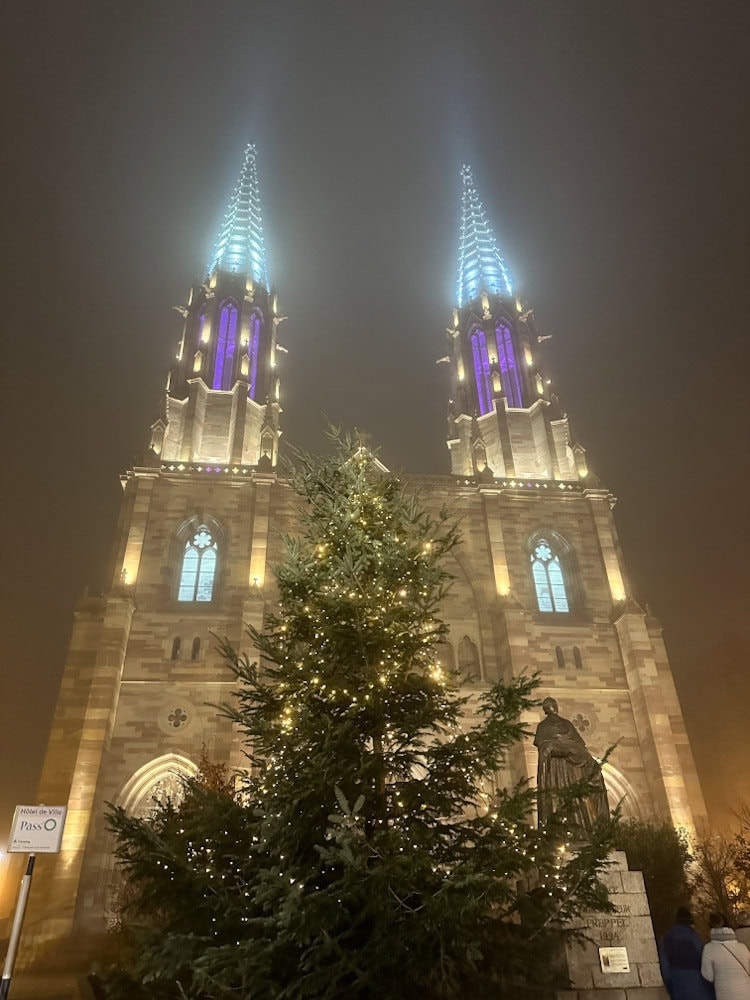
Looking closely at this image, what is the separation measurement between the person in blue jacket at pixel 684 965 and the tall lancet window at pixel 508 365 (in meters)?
28.2

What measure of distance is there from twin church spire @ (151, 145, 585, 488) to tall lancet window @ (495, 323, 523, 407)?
0.05 m

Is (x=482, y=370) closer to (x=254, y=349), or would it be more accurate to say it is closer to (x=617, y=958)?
(x=254, y=349)

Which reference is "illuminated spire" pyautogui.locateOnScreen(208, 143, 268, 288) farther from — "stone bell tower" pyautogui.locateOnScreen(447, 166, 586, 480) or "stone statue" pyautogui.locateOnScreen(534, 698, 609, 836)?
"stone statue" pyautogui.locateOnScreen(534, 698, 609, 836)

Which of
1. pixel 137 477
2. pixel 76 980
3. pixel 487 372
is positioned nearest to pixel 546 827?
pixel 76 980

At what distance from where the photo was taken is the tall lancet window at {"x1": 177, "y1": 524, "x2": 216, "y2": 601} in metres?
24.6

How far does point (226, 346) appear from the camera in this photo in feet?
112

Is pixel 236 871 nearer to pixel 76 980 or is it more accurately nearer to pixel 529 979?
pixel 529 979

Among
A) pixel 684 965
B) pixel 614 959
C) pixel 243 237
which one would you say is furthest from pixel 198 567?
pixel 243 237

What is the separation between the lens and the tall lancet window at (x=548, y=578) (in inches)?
1035

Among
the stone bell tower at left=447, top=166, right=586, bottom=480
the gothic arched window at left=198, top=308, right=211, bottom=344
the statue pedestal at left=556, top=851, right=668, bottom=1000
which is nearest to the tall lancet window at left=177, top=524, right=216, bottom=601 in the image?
the stone bell tower at left=447, top=166, right=586, bottom=480

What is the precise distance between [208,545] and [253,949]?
817 inches

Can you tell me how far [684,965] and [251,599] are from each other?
58.3 feet

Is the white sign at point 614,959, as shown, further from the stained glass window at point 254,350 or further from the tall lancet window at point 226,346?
the tall lancet window at point 226,346

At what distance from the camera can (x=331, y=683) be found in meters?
8.17
